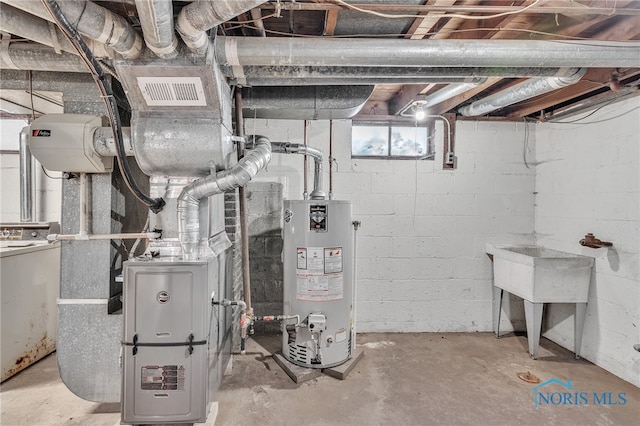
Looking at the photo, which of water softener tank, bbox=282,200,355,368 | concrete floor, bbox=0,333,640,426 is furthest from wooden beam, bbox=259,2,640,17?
concrete floor, bbox=0,333,640,426

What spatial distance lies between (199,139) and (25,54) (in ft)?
3.34

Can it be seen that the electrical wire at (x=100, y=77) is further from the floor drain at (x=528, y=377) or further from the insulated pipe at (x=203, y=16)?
the floor drain at (x=528, y=377)

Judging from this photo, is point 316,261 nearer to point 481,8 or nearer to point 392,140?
point 392,140

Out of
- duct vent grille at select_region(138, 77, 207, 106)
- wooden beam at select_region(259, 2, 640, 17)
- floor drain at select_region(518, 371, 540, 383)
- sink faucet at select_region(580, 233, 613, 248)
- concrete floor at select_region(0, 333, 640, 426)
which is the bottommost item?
concrete floor at select_region(0, 333, 640, 426)

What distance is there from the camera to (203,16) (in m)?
1.15

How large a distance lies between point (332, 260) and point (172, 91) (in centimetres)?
150

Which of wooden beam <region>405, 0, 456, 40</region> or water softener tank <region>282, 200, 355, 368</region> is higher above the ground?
wooden beam <region>405, 0, 456, 40</region>

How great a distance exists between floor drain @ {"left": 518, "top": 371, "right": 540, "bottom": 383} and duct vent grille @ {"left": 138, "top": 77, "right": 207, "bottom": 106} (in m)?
2.90

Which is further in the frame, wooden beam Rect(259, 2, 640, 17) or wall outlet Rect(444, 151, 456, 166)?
wall outlet Rect(444, 151, 456, 166)

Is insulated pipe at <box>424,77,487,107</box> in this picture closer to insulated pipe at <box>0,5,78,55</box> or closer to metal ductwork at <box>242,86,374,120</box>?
metal ductwork at <box>242,86,374,120</box>

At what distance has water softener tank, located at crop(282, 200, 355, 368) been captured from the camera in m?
2.22

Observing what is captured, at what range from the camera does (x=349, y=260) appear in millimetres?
2348

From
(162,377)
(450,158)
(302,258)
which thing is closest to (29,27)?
(162,377)

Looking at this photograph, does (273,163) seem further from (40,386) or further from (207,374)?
(40,386)
